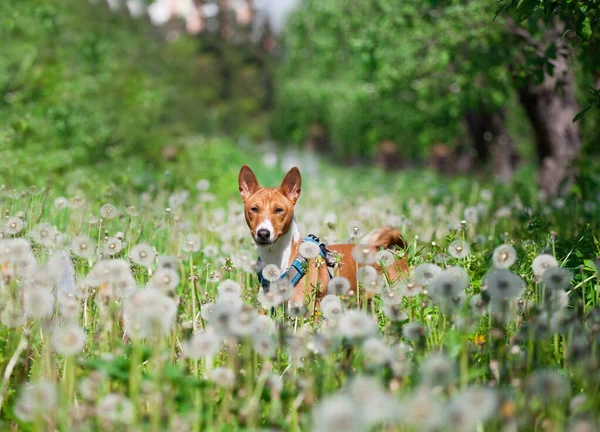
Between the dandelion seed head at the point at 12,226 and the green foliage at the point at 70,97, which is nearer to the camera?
the dandelion seed head at the point at 12,226

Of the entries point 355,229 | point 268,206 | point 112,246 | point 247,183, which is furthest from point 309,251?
point 247,183

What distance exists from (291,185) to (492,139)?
16735 millimetres

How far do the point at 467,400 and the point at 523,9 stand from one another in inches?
129

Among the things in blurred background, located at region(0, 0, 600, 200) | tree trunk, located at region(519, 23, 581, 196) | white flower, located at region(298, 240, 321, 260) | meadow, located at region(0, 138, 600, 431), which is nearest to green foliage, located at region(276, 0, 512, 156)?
blurred background, located at region(0, 0, 600, 200)

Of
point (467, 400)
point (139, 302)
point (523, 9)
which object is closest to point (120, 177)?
point (523, 9)

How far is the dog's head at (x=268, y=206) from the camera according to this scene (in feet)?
15.0

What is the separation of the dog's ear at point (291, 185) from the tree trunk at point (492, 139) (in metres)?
16.2

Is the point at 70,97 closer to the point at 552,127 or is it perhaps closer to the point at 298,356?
the point at 552,127

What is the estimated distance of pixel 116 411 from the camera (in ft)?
7.02

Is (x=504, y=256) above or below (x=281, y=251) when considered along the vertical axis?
below

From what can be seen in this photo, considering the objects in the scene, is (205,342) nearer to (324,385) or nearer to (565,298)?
(324,385)

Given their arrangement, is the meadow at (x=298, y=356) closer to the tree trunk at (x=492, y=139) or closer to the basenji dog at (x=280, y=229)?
the basenji dog at (x=280, y=229)

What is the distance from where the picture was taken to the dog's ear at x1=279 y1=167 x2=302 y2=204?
4.95 metres

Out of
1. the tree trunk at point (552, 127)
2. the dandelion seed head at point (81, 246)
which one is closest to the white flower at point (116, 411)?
the dandelion seed head at point (81, 246)
